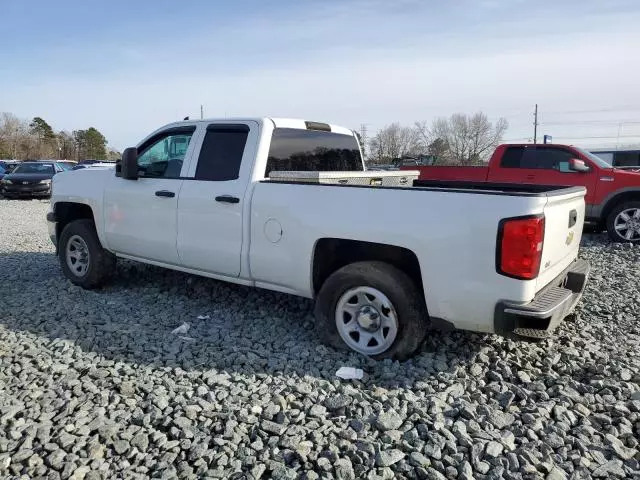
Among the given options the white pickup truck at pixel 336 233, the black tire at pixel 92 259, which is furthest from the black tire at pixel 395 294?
the black tire at pixel 92 259

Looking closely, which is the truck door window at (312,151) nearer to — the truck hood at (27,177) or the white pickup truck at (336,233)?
→ the white pickup truck at (336,233)

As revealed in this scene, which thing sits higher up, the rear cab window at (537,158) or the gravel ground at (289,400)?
the rear cab window at (537,158)

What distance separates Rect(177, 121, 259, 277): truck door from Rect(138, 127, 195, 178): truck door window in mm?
273

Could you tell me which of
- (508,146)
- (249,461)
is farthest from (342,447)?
(508,146)

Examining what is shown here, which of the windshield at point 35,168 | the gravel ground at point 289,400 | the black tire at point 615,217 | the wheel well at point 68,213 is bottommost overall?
the gravel ground at point 289,400

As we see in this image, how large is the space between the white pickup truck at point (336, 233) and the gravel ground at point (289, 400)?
1.54 ft

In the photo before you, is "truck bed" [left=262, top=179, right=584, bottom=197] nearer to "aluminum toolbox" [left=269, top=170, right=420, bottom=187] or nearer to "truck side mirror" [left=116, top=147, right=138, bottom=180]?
"aluminum toolbox" [left=269, top=170, right=420, bottom=187]

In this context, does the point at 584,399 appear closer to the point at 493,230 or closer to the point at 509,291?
the point at 509,291

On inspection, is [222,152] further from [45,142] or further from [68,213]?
[45,142]

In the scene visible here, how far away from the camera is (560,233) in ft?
12.6

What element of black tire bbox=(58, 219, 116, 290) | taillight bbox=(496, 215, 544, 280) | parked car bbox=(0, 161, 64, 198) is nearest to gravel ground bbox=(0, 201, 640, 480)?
black tire bbox=(58, 219, 116, 290)

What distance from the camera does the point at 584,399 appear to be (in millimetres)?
3432

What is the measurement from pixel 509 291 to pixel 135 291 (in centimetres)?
427

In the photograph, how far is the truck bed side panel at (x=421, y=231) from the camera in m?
3.40
